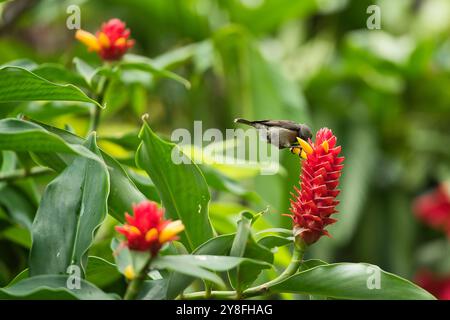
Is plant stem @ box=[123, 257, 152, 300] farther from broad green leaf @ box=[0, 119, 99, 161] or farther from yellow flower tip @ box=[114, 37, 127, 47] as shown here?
yellow flower tip @ box=[114, 37, 127, 47]

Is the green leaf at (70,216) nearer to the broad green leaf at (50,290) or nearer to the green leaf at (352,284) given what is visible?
the broad green leaf at (50,290)

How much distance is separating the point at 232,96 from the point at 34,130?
1344 millimetres

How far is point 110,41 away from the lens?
25.9 inches

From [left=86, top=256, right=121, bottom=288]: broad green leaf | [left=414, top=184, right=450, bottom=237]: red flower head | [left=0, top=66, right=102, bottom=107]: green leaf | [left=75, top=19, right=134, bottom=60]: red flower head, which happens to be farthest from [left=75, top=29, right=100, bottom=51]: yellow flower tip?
[left=414, top=184, right=450, bottom=237]: red flower head

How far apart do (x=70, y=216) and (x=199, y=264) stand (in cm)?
13

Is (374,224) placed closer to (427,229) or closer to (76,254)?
(427,229)

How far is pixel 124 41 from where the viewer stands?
0.66 metres

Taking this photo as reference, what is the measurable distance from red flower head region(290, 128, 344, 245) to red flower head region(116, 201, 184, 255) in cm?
11

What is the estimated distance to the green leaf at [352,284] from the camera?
18.4 inches

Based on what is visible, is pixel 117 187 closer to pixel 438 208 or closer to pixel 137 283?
pixel 137 283

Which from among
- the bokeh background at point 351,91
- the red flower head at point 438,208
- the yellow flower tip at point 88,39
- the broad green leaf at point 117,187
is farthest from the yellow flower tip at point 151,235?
the red flower head at point 438,208

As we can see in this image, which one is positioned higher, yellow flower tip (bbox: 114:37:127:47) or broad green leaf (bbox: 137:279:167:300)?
yellow flower tip (bbox: 114:37:127:47)

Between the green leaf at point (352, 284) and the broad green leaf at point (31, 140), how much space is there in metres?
0.17

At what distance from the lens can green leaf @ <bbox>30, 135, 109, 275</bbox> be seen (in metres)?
0.48
